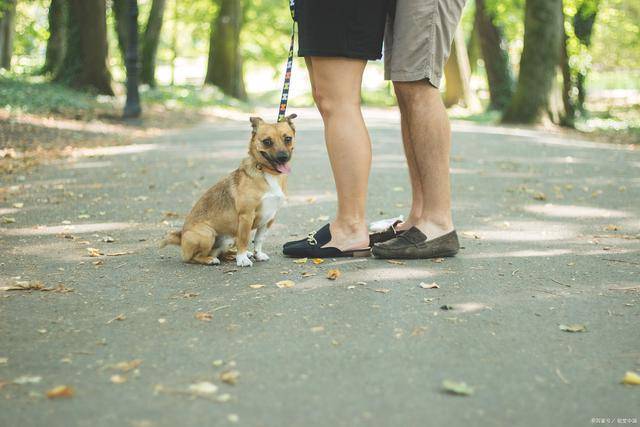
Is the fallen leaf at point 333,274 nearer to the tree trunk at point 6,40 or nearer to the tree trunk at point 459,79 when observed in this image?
the tree trunk at point 459,79

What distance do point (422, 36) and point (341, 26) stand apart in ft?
1.58

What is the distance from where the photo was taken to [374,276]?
4.04m

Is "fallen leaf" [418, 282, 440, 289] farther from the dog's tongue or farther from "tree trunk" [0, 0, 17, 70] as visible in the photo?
"tree trunk" [0, 0, 17, 70]

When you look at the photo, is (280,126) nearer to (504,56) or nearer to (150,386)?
(150,386)

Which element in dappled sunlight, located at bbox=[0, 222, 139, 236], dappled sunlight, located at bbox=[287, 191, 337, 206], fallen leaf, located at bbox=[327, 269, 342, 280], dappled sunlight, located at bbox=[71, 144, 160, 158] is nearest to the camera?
fallen leaf, located at bbox=[327, 269, 342, 280]

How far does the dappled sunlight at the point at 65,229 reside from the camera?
5.52 m

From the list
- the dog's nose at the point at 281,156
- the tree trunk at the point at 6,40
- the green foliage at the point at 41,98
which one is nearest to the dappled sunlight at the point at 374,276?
the dog's nose at the point at 281,156

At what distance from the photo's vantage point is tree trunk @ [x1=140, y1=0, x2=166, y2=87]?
83.2 feet

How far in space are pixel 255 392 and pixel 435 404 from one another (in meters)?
0.63

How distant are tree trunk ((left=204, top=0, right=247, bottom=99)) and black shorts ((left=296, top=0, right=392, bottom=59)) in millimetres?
24050

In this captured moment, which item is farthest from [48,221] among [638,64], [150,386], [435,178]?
[638,64]

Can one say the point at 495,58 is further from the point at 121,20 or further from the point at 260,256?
the point at 260,256

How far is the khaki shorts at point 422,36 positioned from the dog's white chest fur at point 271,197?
0.98m

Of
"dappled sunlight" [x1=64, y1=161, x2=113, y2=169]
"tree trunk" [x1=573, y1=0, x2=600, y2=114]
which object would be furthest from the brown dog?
"tree trunk" [x1=573, y1=0, x2=600, y2=114]
